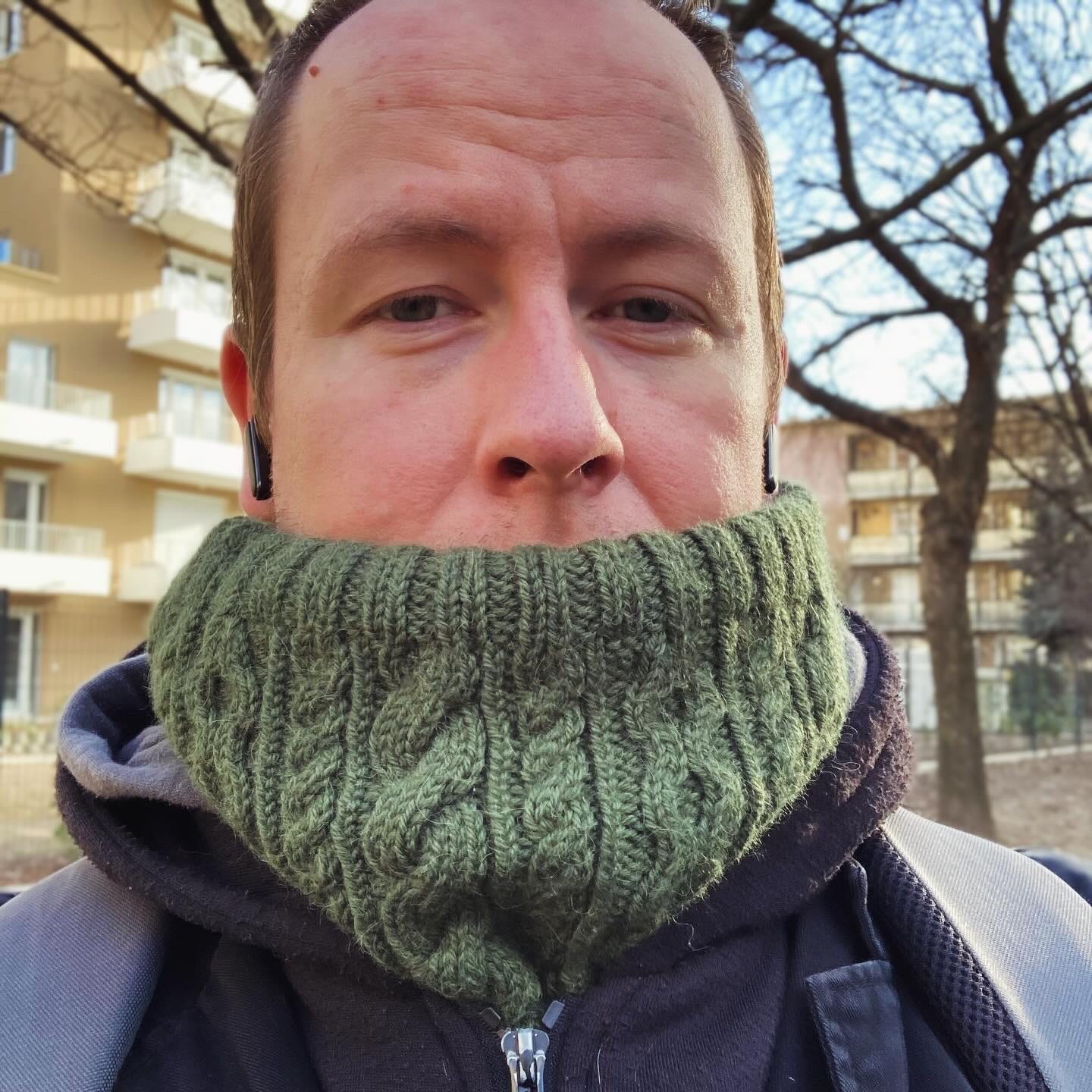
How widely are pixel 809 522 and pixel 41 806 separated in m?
9.60

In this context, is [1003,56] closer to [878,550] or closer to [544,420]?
[544,420]

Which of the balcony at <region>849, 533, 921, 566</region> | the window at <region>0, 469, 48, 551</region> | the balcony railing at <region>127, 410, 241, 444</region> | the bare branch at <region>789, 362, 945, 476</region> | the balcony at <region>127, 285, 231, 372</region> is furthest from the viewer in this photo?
the balcony at <region>849, 533, 921, 566</region>

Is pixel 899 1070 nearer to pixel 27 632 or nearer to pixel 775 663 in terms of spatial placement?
pixel 775 663

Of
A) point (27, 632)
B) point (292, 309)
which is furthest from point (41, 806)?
point (292, 309)

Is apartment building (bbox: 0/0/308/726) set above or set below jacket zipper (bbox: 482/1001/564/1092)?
above

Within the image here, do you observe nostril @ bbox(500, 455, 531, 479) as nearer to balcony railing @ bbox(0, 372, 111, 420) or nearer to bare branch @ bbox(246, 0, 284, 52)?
bare branch @ bbox(246, 0, 284, 52)

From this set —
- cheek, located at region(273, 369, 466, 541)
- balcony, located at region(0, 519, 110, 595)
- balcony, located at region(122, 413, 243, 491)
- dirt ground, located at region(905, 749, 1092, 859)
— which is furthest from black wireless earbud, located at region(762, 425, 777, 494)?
balcony, located at region(122, 413, 243, 491)

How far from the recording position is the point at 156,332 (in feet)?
53.7

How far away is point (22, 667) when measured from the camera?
14.7 m

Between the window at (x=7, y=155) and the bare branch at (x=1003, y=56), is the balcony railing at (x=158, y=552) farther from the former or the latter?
the bare branch at (x=1003, y=56)

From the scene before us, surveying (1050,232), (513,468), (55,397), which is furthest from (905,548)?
(513,468)

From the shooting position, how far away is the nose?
1.06 metres

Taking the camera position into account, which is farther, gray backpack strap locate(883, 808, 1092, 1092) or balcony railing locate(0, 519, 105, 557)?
balcony railing locate(0, 519, 105, 557)

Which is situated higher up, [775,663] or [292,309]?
[292,309]
